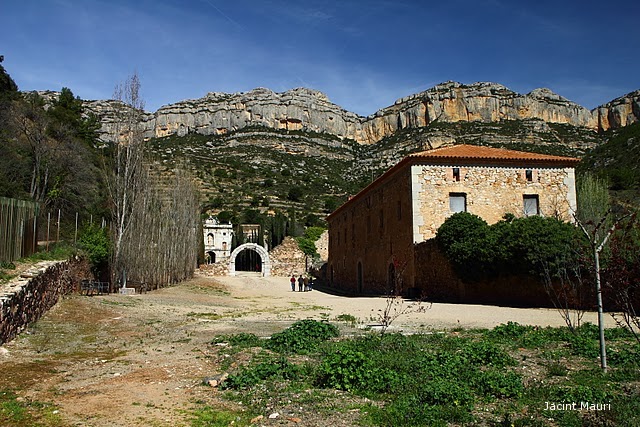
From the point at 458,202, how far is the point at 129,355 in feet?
54.3

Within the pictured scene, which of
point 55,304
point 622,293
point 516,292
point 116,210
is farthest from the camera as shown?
point 116,210

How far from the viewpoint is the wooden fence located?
11.1 meters

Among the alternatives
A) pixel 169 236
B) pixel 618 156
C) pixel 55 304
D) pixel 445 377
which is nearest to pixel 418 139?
pixel 618 156

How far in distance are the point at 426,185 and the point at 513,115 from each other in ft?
232

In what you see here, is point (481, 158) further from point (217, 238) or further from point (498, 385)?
point (217, 238)

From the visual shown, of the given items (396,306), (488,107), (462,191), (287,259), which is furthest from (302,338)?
(488,107)

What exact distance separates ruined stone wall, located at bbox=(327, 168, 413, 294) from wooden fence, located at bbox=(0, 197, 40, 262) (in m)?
11.4

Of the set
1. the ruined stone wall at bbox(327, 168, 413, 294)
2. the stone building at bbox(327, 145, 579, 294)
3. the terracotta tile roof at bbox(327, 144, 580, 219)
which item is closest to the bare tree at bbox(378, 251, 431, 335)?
the ruined stone wall at bbox(327, 168, 413, 294)

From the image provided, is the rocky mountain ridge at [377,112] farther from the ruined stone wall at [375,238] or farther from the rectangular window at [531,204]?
the rectangular window at [531,204]

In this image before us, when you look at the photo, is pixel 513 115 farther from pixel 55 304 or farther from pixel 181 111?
pixel 55 304

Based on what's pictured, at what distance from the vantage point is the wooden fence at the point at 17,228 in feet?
36.6

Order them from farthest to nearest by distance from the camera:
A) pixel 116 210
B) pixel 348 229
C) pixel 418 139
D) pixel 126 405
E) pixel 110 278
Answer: pixel 418 139, pixel 348 229, pixel 116 210, pixel 110 278, pixel 126 405

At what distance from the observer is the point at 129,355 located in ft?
26.9

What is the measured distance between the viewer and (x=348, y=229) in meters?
34.3
